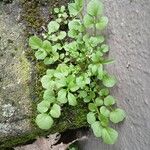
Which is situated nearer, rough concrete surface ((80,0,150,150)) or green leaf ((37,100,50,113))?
rough concrete surface ((80,0,150,150))

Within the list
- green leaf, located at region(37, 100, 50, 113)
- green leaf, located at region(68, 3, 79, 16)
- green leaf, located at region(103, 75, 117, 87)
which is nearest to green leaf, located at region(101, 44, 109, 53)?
green leaf, located at region(103, 75, 117, 87)

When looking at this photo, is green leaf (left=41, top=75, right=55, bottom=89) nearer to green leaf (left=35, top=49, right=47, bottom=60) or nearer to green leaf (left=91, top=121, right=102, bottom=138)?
green leaf (left=35, top=49, right=47, bottom=60)

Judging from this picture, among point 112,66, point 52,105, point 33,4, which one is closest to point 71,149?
point 52,105

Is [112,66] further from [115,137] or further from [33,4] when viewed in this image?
Answer: [33,4]

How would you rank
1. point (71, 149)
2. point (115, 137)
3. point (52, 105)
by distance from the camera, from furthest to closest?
point (71, 149) → point (52, 105) → point (115, 137)

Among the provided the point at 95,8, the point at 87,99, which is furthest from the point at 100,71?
the point at 95,8

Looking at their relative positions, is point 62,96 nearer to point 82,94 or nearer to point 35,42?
point 82,94

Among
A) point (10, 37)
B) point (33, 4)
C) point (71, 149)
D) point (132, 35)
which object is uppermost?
point (132, 35)

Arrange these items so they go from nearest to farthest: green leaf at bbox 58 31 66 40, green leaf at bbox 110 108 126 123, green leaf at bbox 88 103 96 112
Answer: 1. green leaf at bbox 110 108 126 123
2. green leaf at bbox 88 103 96 112
3. green leaf at bbox 58 31 66 40
